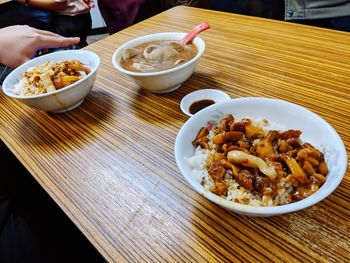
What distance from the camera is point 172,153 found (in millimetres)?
865

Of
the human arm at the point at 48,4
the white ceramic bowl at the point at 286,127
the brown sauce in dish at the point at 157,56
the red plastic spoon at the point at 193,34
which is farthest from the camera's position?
the human arm at the point at 48,4

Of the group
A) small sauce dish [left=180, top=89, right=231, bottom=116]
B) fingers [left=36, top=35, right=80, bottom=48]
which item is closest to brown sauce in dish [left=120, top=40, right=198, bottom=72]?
small sauce dish [left=180, top=89, right=231, bottom=116]

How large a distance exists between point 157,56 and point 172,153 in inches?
16.8

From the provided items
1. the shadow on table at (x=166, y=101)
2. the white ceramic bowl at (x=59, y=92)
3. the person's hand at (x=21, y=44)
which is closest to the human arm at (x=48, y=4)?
the person's hand at (x=21, y=44)

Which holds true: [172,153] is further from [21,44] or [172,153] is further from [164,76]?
[21,44]

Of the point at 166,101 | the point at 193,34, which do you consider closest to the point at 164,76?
the point at 166,101

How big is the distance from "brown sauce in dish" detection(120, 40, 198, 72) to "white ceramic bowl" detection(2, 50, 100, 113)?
134mm

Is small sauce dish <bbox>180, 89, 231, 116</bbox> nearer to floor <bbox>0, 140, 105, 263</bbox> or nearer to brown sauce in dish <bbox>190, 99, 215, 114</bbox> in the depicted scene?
brown sauce in dish <bbox>190, 99, 215, 114</bbox>

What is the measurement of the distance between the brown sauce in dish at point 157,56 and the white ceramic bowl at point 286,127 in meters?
0.35

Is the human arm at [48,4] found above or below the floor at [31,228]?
above

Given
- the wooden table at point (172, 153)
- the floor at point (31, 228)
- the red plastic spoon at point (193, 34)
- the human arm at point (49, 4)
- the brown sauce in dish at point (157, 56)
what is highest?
the red plastic spoon at point (193, 34)

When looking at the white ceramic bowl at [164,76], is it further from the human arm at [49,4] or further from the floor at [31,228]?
the human arm at [49,4]

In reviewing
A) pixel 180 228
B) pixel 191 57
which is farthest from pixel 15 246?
pixel 191 57

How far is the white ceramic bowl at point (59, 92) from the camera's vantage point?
992mm
